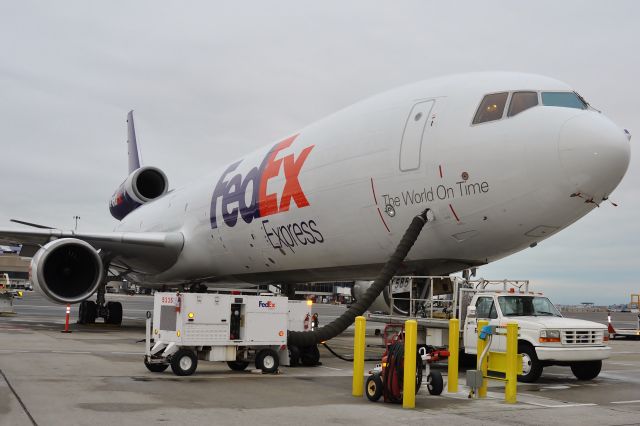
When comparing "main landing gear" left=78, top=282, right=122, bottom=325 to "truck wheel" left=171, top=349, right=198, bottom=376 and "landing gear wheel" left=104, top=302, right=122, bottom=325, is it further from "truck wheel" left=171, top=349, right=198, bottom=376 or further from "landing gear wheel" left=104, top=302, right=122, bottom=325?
"truck wheel" left=171, top=349, right=198, bottom=376

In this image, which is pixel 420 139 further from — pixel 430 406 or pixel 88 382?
pixel 88 382

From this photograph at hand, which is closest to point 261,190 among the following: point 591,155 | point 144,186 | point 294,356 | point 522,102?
point 294,356

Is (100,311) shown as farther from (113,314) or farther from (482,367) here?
(482,367)

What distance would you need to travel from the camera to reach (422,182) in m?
10.4

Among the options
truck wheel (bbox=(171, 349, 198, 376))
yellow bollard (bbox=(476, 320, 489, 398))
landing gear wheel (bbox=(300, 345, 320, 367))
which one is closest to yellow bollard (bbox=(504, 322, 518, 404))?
yellow bollard (bbox=(476, 320, 489, 398))

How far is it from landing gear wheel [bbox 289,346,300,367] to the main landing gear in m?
12.3

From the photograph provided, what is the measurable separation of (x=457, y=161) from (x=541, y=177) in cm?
130

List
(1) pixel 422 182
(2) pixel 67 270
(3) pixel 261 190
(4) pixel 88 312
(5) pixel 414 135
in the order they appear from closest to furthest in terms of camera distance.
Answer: (1) pixel 422 182 → (5) pixel 414 135 → (3) pixel 261 190 → (2) pixel 67 270 → (4) pixel 88 312

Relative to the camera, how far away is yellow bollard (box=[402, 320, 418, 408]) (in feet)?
24.7

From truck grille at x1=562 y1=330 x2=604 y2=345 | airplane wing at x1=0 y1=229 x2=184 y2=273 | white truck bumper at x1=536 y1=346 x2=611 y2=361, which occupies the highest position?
airplane wing at x1=0 y1=229 x2=184 y2=273

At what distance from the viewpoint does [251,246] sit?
51.1ft

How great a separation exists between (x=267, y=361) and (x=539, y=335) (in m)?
4.34

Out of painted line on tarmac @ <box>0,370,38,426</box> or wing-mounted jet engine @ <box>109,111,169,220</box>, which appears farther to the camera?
wing-mounted jet engine @ <box>109,111,169,220</box>

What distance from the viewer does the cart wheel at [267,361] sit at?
10.5m
